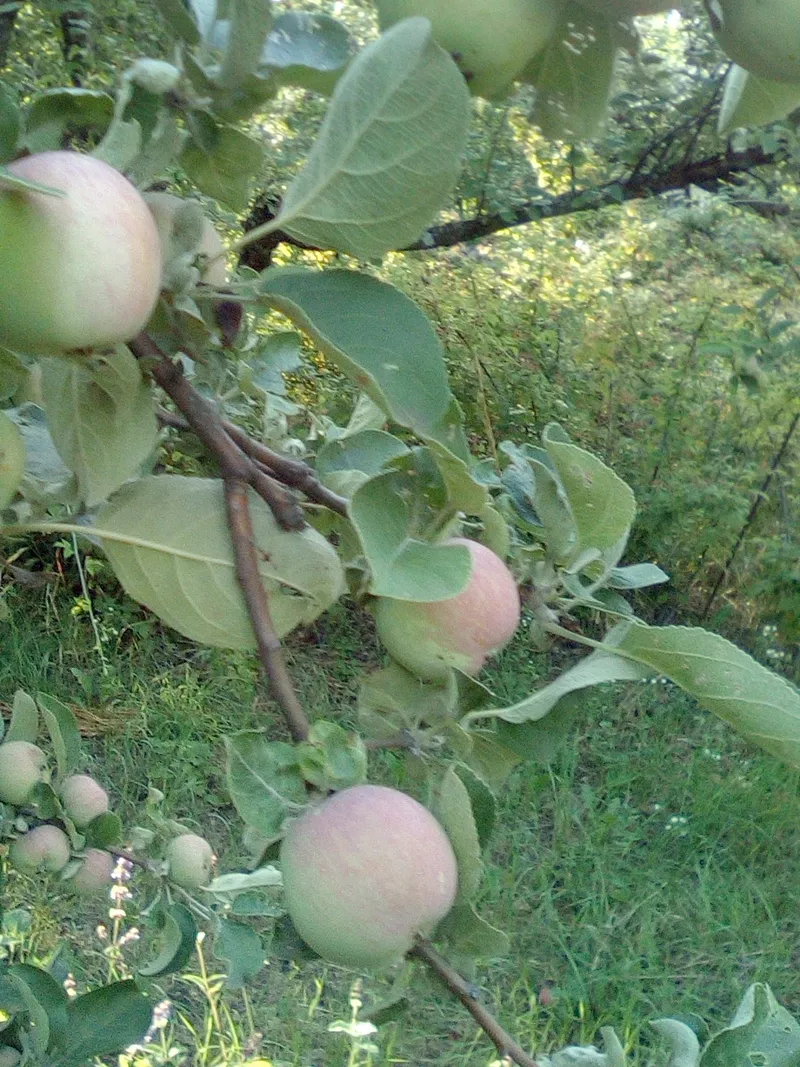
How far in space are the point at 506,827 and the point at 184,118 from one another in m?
2.25

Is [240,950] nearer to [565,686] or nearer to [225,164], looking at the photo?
[565,686]

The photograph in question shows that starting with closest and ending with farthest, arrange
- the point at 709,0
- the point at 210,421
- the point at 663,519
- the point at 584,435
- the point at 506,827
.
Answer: the point at 709,0
the point at 210,421
the point at 506,827
the point at 663,519
the point at 584,435

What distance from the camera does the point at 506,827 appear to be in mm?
2537

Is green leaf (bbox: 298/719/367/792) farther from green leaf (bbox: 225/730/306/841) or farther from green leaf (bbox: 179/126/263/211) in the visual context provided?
green leaf (bbox: 179/126/263/211)

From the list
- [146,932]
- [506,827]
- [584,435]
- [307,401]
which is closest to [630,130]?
[584,435]

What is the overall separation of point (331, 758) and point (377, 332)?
0.19 m

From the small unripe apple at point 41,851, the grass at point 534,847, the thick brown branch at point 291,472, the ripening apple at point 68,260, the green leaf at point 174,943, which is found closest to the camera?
the ripening apple at point 68,260

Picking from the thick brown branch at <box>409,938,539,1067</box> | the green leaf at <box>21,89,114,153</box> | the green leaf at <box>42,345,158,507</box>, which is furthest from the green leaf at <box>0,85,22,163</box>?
the thick brown branch at <box>409,938,539,1067</box>

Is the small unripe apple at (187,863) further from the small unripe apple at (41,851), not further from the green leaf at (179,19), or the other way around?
the green leaf at (179,19)

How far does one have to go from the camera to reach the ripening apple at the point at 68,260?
0.38m

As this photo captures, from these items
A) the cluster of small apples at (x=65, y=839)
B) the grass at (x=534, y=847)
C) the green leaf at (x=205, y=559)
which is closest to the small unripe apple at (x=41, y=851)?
the cluster of small apples at (x=65, y=839)

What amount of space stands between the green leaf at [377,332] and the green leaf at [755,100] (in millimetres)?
174

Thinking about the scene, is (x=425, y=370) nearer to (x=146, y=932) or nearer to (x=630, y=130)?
Result: (x=146, y=932)

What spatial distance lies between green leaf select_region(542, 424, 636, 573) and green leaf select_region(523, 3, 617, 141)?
0.15 m
